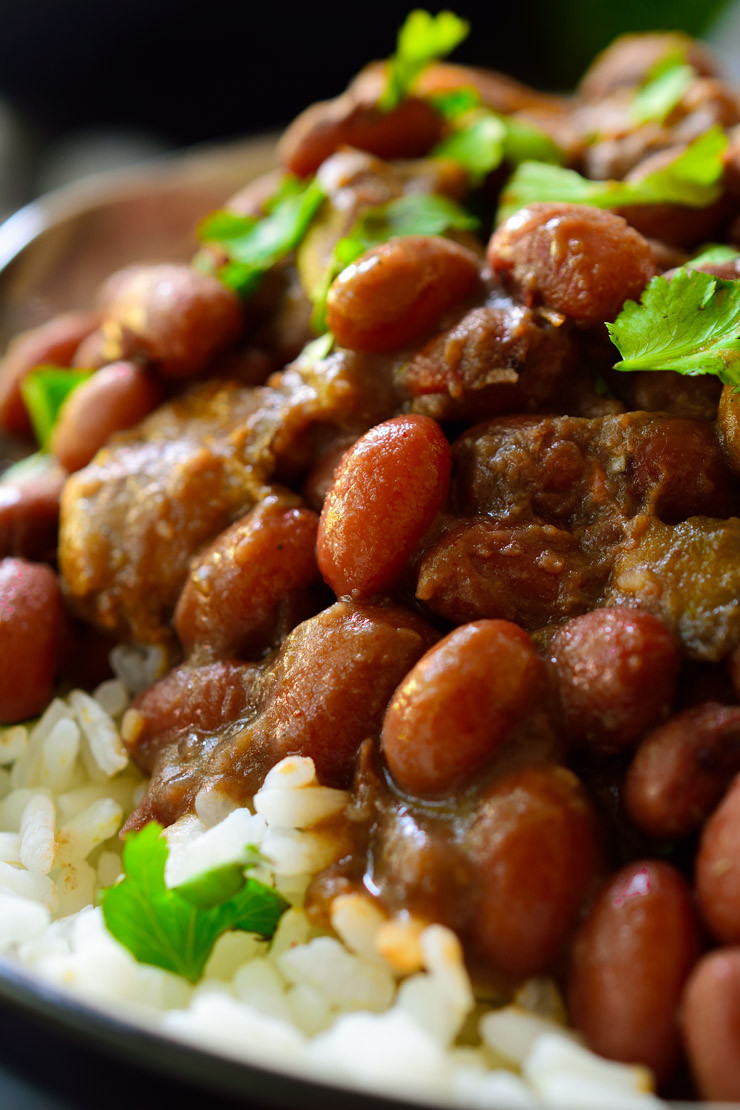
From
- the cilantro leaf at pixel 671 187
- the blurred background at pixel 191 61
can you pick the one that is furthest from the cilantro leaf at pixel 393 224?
the blurred background at pixel 191 61

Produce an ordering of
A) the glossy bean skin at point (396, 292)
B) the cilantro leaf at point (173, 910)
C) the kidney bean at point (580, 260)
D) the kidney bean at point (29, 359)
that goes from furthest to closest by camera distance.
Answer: the kidney bean at point (29, 359), the glossy bean skin at point (396, 292), the kidney bean at point (580, 260), the cilantro leaf at point (173, 910)

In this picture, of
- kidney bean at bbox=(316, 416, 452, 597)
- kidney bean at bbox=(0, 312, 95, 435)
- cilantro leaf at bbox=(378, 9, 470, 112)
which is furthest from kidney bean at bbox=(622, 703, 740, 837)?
kidney bean at bbox=(0, 312, 95, 435)

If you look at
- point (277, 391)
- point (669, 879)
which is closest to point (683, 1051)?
point (669, 879)

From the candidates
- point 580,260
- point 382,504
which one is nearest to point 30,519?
point 382,504

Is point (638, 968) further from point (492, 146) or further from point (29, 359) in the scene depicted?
point (29, 359)

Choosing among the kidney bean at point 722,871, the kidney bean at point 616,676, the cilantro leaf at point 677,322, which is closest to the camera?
the kidney bean at point 722,871

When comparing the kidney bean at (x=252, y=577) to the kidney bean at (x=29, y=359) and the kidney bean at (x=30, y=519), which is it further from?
the kidney bean at (x=29, y=359)

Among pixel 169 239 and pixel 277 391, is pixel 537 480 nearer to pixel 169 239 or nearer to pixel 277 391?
pixel 277 391
